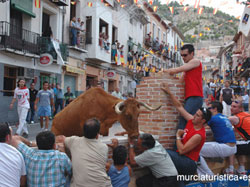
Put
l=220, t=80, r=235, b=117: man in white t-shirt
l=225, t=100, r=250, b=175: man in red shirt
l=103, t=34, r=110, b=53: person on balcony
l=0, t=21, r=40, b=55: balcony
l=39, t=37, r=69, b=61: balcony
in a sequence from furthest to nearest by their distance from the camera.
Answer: l=103, t=34, r=110, b=53: person on balcony
l=39, t=37, r=69, b=61: balcony
l=0, t=21, r=40, b=55: balcony
l=220, t=80, r=235, b=117: man in white t-shirt
l=225, t=100, r=250, b=175: man in red shirt

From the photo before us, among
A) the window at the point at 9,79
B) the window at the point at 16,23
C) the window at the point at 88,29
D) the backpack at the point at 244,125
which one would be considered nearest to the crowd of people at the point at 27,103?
the window at the point at 9,79

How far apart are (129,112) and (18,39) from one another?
10021 millimetres

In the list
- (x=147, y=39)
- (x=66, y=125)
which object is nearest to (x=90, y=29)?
(x=147, y=39)

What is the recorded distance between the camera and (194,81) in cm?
556

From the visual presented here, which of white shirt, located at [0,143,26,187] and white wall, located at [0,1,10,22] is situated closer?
white shirt, located at [0,143,26,187]

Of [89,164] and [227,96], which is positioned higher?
[227,96]

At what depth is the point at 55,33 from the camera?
17.3 metres

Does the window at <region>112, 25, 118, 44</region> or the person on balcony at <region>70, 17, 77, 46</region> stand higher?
the window at <region>112, 25, 118, 44</region>

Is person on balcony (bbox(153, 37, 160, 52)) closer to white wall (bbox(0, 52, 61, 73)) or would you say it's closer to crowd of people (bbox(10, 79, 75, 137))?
white wall (bbox(0, 52, 61, 73))

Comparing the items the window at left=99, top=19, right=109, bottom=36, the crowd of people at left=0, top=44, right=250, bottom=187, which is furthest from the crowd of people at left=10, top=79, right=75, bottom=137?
the window at left=99, top=19, right=109, bottom=36

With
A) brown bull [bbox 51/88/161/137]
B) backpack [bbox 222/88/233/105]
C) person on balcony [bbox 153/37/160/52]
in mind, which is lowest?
brown bull [bbox 51/88/161/137]

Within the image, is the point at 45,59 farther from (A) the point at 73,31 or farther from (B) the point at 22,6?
(A) the point at 73,31

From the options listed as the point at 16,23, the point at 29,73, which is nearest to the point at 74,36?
the point at 16,23

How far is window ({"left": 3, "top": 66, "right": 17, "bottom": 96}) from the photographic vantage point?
1405cm
